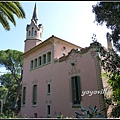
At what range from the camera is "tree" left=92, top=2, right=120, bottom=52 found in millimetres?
5316

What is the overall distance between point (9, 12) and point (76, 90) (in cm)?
760

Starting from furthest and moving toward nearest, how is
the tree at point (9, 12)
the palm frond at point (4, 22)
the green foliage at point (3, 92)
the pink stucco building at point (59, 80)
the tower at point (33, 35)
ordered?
the green foliage at point (3, 92) → the tower at point (33, 35) → the pink stucco building at point (59, 80) → the palm frond at point (4, 22) → the tree at point (9, 12)

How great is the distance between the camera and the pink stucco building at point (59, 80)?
35.4 feet

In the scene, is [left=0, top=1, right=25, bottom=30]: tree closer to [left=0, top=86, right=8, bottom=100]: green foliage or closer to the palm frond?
the palm frond

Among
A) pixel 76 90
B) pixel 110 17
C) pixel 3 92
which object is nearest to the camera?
pixel 110 17

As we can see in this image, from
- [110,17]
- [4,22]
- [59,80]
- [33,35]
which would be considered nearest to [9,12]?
[4,22]

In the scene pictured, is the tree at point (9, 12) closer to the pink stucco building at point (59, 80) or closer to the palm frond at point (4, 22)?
the palm frond at point (4, 22)

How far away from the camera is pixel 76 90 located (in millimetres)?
11812

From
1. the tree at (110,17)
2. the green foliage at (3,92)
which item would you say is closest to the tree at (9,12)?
the tree at (110,17)

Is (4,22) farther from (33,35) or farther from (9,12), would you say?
(33,35)

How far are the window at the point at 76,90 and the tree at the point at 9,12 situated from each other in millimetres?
6465

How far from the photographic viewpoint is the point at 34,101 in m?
16.6

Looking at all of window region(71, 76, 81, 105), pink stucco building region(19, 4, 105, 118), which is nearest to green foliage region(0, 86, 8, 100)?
pink stucco building region(19, 4, 105, 118)

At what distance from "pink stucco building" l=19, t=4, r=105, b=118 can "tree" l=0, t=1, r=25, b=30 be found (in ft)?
16.7
